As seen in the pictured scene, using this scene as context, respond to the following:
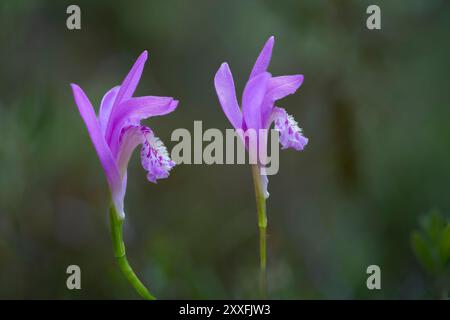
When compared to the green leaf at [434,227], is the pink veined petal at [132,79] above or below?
above

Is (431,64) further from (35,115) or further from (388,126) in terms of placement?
(35,115)

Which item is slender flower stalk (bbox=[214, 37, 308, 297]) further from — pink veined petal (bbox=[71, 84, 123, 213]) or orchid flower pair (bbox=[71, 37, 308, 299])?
pink veined petal (bbox=[71, 84, 123, 213])

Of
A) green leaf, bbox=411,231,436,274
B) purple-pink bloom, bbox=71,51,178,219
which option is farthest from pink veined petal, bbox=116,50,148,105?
green leaf, bbox=411,231,436,274

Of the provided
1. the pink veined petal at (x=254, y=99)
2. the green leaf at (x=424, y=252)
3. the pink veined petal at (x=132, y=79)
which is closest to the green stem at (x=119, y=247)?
the pink veined petal at (x=132, y=79)

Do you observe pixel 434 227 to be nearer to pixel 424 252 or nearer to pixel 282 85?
pixel 424 252

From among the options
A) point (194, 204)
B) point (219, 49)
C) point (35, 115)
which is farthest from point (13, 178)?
point (219, 49)

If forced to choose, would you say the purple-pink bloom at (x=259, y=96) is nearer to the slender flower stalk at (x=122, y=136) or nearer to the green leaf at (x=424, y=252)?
the slender flower stalk at (x=122, y=136)
